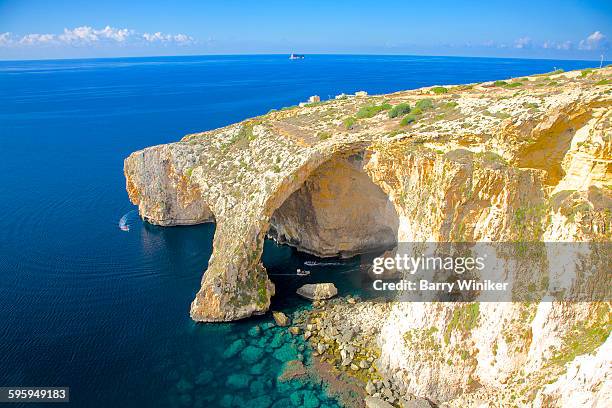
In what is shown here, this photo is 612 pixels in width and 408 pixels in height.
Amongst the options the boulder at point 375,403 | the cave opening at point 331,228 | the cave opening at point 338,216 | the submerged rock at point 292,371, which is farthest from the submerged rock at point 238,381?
the cave opening at point 338,216

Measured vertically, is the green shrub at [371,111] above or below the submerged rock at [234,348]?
above

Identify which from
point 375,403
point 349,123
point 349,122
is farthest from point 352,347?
point 349,122

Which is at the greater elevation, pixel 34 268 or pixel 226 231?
pixel 226 231

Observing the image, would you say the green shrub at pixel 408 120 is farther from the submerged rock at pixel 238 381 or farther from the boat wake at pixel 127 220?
the boat wake at pixel 127 220

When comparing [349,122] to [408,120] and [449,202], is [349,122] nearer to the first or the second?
[408,120]

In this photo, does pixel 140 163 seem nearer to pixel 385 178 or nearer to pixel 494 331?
pixel 385 178

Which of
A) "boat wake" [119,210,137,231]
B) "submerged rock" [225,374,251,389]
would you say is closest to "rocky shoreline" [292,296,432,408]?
"submerged rock" [225,374,251,389]

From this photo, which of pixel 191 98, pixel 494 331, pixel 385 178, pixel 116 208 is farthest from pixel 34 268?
pixel 191 98
